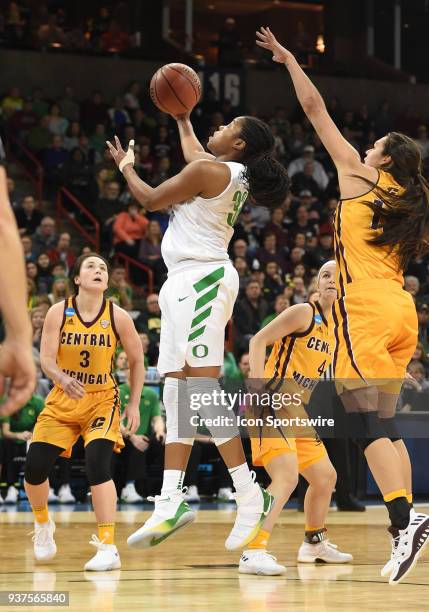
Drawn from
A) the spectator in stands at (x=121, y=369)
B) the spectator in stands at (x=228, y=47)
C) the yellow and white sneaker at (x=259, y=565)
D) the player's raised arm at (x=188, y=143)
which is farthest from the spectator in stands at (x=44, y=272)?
the spectator in stands at (x=228, y=47)

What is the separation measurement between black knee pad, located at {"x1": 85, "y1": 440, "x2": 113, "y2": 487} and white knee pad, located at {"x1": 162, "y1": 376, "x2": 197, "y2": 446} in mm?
984

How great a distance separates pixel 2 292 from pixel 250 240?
14567 millimetres

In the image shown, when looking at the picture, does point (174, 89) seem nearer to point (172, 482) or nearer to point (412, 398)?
point (172, 482)

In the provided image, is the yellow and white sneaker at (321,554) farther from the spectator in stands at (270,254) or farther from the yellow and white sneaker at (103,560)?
the spectator in stands at (270,254)

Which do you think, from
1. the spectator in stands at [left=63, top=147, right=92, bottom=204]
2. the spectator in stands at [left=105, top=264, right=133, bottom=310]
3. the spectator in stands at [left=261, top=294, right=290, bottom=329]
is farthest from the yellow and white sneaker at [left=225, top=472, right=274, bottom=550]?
the spectator in stands at [left=63, top=147, right=92, bottom=204]

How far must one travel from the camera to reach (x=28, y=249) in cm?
1466

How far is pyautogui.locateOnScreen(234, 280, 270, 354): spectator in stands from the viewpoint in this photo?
1474cm

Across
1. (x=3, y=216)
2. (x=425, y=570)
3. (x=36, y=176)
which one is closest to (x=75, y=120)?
(x=36, y=176)

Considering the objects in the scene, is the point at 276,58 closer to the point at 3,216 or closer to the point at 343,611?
the point at 343,611

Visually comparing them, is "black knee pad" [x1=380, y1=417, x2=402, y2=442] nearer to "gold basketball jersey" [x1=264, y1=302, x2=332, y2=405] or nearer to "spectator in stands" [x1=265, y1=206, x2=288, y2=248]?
"gold basketball jersey" [x1=264, y1=302, x2=332, y2=405]

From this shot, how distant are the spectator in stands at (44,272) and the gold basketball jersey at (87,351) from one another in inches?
265

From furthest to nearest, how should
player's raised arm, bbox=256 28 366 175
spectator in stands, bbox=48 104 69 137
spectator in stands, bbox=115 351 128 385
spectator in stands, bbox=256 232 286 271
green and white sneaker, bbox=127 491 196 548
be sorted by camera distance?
1. spectator in stands, bbox=48 104 69 137
2. spectator in stands, bbox=256 232 286 271
3. spectator in stands, bbox=115 351 128 385
4. green and white sneaker, bbox=127 491 196 548
5. player's raised arm, bbox=256 28 366 175

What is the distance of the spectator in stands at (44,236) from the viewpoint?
15516mm

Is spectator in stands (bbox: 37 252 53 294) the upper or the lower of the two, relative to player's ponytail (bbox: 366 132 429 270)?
lower
